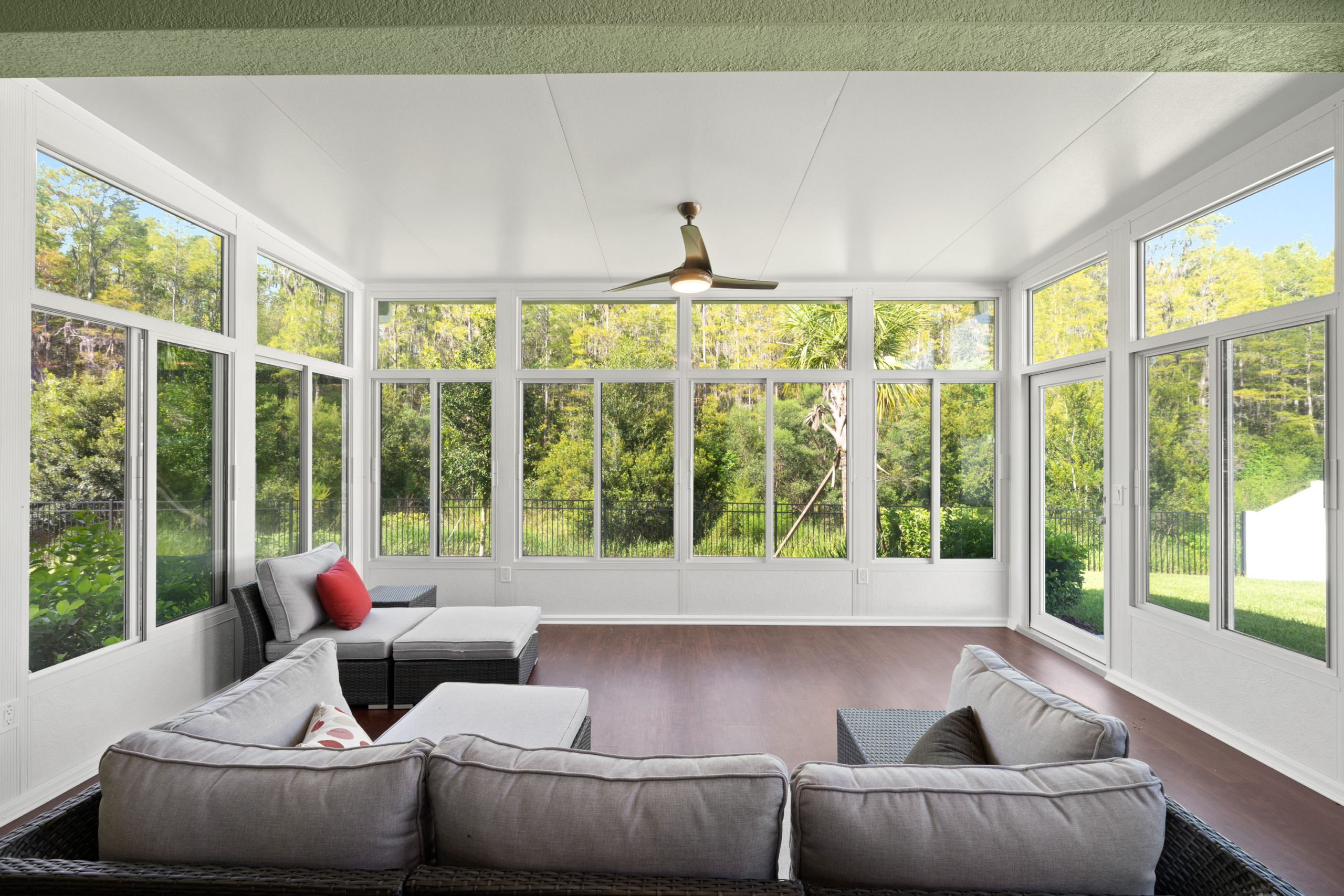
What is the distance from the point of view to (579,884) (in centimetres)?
101

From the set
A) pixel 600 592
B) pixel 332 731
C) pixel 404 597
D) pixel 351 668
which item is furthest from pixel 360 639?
pixel 600 592

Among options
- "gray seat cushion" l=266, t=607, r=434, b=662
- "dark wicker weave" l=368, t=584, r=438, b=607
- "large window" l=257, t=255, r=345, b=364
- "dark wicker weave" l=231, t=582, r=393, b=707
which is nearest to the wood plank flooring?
"dark wicker weave" l=231, t=582, r=393, b=707

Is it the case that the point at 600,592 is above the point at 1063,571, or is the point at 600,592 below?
below

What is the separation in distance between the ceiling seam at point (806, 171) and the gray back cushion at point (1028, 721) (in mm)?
2154

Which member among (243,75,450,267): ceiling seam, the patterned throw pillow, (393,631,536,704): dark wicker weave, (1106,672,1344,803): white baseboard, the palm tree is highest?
(243,75,450,267): ceiling seam

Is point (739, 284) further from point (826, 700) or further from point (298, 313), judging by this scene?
point (298, 313)

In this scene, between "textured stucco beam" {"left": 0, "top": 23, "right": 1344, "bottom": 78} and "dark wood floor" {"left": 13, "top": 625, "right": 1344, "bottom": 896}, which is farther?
"dark wood floor" {"left": 13, "top": 625, "right": 1344, "bottom": 896}

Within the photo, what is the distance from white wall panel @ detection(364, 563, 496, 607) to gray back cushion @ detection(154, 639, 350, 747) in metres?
3.47

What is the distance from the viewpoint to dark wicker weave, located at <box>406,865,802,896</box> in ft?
3.28

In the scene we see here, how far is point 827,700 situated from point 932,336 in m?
3.32

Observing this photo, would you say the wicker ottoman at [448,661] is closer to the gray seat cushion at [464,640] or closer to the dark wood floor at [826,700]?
the gray seat cushion at [464,640]

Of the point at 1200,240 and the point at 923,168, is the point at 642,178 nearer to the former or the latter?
the point at 923,168

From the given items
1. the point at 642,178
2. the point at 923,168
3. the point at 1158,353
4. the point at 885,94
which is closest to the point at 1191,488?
the point at 1158,353

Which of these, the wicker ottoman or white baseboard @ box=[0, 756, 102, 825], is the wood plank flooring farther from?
→ white baseboard @ box=[0, 756, 102, 825]
